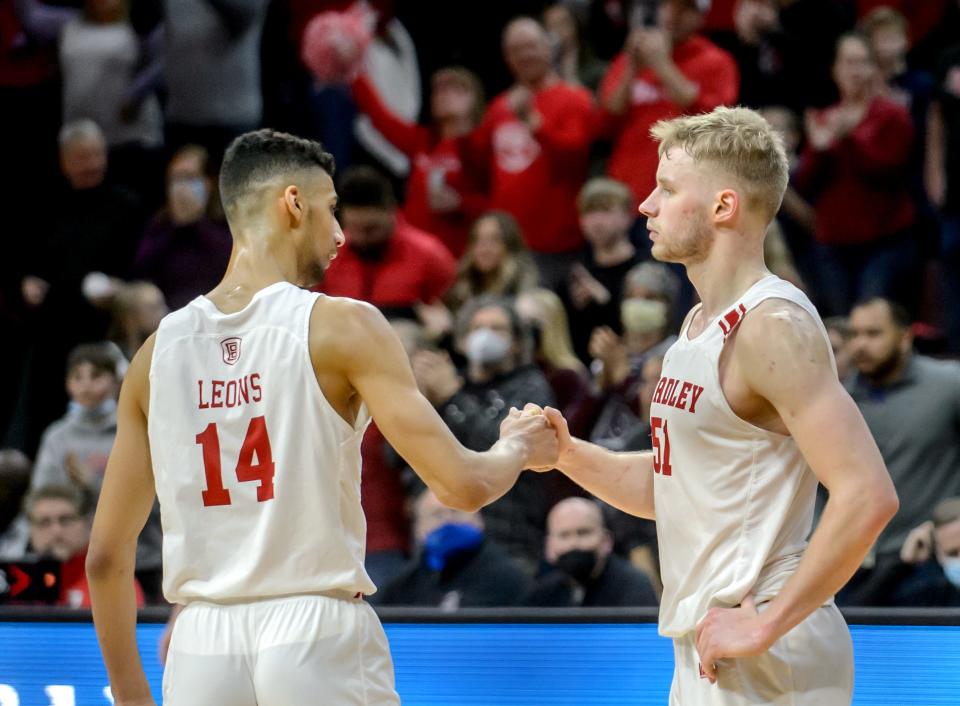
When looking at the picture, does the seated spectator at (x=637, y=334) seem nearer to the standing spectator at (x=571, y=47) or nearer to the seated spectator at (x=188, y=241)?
the standing spectator at (x=571, y=47)

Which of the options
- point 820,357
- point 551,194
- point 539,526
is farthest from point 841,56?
point 820,357

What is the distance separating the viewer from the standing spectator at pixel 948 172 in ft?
27.9

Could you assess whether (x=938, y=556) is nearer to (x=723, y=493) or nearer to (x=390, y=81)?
(x=723, y=493)

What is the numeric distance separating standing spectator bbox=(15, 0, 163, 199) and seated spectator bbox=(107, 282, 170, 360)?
5.19 feet

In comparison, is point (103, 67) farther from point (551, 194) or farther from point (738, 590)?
point (738, 590)

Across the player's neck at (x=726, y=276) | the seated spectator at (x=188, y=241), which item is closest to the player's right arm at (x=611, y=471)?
the player's neck at (x=726, y=276)

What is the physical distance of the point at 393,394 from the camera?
3.63 m

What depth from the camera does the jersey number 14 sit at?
3.64m

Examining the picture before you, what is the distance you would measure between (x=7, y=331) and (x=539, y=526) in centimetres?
442

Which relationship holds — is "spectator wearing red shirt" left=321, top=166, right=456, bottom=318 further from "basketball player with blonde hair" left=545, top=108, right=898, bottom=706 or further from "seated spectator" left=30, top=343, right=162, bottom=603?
"basketball player with blonde hair" left=545, top=108, right=898, bottom=706

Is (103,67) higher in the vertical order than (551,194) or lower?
higher

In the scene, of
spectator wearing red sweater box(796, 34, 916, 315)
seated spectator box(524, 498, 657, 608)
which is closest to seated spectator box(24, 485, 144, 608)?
seated spectator box(524, 498, 657, 608)

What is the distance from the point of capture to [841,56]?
8781 millimetres

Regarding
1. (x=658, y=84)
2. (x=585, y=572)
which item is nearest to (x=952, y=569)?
(x=585, y=572)
